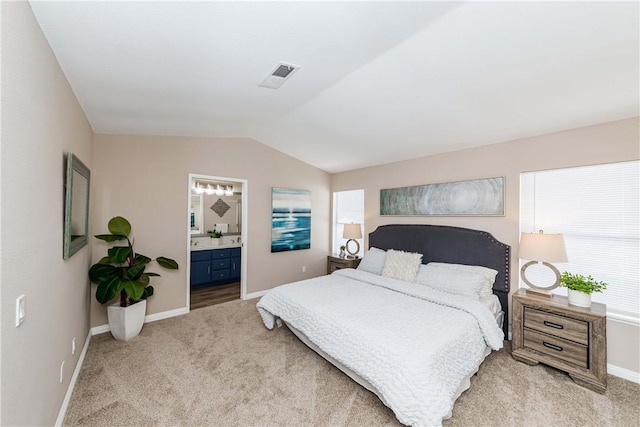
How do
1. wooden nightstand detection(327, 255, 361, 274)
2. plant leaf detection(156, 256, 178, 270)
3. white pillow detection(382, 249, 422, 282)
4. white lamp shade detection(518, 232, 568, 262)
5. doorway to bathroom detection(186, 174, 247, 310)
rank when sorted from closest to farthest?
white lamp shade detection(518, 232, 568, 262), plant leaf detection(156, 256, 178, 270), white pillow detection(382, 249, 422, 282), doorway to bathroom detection(186, 174, 247, 310), wooden nightstand detection(327, 255, 361, 274)

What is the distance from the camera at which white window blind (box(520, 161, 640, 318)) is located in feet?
7.88

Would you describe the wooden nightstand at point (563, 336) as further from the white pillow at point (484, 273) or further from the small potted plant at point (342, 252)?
the small potted plant at point (342, 252)

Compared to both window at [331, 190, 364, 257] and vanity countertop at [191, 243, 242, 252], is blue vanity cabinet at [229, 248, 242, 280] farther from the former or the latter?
window at [331, 190, 364, 257]

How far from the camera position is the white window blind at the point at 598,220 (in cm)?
240

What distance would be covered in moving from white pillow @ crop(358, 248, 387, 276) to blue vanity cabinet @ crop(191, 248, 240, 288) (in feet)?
8.66

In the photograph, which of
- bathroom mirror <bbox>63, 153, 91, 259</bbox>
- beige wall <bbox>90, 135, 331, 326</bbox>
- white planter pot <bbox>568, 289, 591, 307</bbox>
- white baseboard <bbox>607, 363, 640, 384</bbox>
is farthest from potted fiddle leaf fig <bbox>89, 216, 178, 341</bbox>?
white baseboard <bbox>607, 363, 640, 384</bbox>

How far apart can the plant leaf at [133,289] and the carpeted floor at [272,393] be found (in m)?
0.54

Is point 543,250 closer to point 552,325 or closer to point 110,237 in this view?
point 552,325

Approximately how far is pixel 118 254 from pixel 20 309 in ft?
6.59

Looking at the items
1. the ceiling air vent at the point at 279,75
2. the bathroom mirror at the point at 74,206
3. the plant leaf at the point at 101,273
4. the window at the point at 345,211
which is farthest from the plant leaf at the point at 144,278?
the window at the point at 345,211

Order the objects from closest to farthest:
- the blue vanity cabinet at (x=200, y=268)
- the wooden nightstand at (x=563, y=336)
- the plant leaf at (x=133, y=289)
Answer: the wooden nightstand at (x=563, y=336), the plant leaf at (x=133, y=289), the blue vanity cabinet at (x=200, y=268)

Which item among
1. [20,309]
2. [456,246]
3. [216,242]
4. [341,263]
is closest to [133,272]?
[20,309]

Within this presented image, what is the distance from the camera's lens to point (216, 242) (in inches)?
206

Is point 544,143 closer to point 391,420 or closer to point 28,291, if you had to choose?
point 391,420
